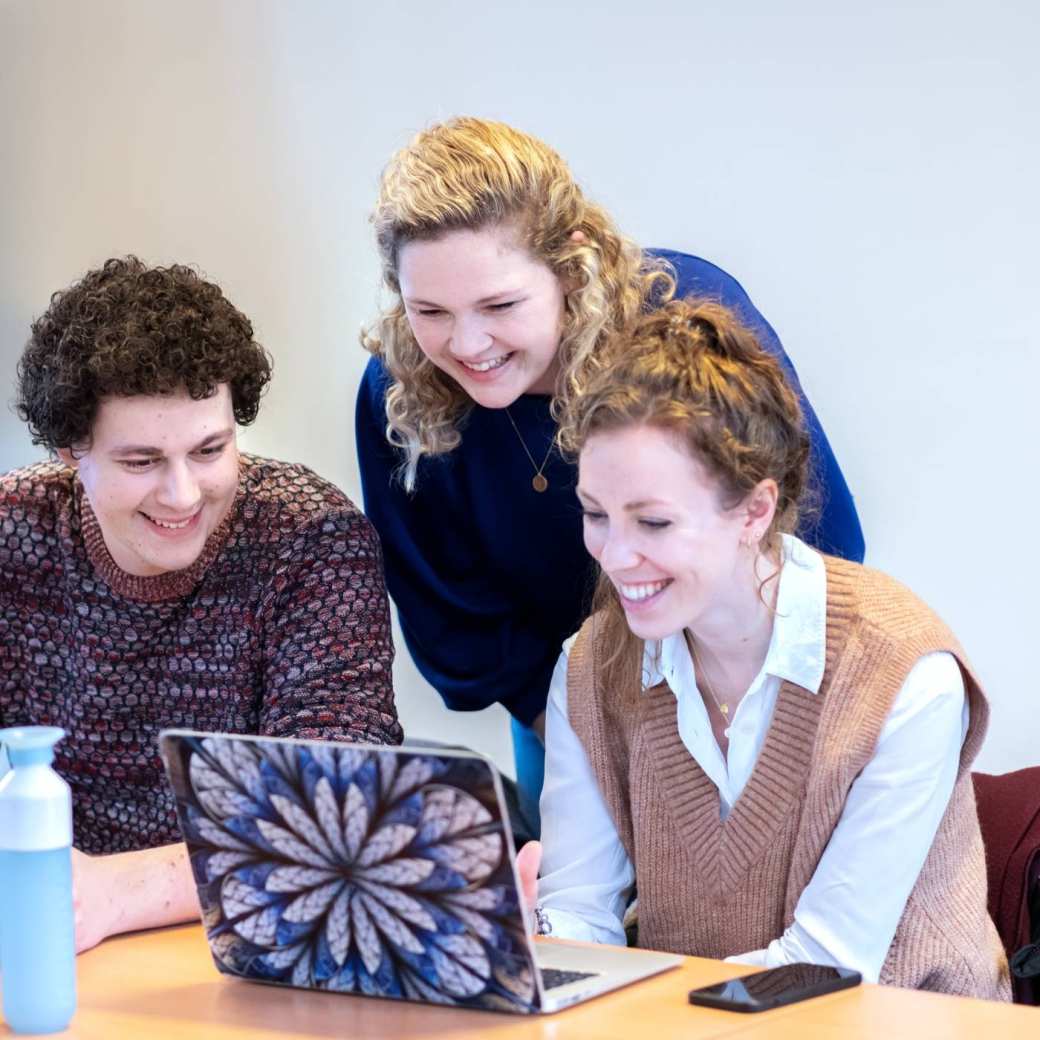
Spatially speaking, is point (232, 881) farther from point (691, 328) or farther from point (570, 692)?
point (691, 328)

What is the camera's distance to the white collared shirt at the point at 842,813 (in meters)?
1.58

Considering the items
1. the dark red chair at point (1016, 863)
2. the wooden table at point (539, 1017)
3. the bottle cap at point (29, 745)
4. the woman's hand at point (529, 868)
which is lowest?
the dark red chair at point (1016, 863)

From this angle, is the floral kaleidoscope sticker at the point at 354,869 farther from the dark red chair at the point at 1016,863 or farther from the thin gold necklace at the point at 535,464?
the thin gold necklace at the point at 535,464

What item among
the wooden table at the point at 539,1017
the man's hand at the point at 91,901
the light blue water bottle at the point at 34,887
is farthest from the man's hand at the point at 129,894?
the light blue water bottle at the point at 34,887

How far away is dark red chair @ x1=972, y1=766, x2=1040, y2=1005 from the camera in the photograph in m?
1.80

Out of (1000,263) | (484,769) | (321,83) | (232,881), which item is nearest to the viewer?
(484,769)

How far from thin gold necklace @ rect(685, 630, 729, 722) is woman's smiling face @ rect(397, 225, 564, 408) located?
41 centimetres

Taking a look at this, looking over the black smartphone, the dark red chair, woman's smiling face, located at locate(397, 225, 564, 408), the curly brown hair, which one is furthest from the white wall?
the black smartphone

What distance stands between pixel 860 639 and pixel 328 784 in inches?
24.6

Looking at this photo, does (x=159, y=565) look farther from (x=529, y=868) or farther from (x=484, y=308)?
(x=529, y=868)

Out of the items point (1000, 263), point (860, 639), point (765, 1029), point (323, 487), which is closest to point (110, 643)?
point (323, 487)

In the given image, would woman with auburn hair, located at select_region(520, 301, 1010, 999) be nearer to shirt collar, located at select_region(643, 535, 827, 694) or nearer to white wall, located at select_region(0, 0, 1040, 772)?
shirt collar, located at select_region(643, 535, 827, 694)

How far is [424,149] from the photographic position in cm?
195

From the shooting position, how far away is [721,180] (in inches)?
102
